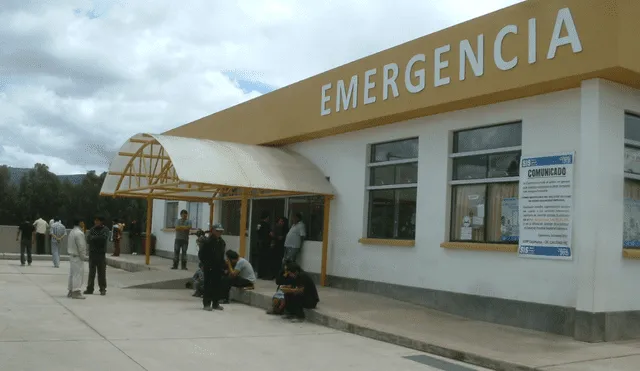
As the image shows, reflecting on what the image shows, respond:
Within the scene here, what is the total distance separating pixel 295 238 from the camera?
15.8 metres

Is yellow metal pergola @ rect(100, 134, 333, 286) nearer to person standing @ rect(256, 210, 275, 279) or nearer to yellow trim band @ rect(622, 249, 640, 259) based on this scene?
person standing @ rect(256, 210, 275, 279)

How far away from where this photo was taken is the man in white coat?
1286 cm

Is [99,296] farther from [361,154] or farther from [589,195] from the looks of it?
[589,195]

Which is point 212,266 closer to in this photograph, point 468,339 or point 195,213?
point 468,339

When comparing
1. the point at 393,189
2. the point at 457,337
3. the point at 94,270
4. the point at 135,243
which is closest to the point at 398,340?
the point at 457,337

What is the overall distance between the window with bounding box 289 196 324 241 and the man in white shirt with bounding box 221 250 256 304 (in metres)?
2.69

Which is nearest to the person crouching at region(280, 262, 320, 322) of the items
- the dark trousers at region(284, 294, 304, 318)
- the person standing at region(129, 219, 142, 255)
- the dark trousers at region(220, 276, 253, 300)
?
the dark trousers at region(284, 294, 304, 318)

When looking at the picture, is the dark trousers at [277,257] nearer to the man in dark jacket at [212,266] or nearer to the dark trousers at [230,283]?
the dark trousers at [230,283]

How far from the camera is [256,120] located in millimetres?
18578

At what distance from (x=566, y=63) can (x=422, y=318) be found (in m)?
4.79

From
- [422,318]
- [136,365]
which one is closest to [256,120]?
[422,318]

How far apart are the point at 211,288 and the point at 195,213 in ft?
39.8

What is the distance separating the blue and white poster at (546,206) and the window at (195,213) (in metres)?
15.1

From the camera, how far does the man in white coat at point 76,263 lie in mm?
12859
